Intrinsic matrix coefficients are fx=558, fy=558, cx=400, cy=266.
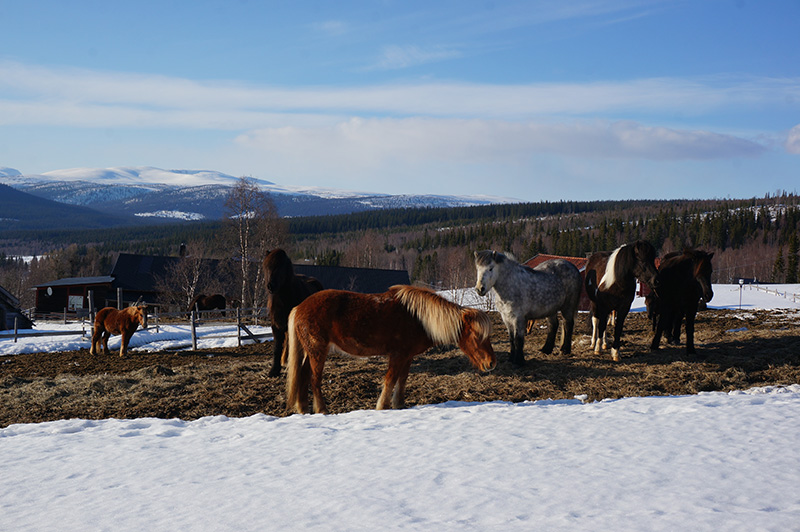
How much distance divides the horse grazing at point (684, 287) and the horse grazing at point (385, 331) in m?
4.09

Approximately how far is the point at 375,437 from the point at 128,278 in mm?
46657

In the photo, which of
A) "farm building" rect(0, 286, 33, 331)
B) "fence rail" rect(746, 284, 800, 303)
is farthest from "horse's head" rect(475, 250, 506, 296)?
"fence rail" rect(746, 284, 800, 303)

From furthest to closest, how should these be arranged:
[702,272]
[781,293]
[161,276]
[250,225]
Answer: [161,276] → [781,293] → [250,225] → [702,272]

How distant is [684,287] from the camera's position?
363 inches

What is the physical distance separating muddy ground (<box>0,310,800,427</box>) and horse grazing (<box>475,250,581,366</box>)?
58 centimetres

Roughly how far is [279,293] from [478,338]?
4.29m

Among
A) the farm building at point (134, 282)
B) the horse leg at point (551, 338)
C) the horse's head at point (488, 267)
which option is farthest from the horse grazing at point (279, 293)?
the farm building at point (134, 282)

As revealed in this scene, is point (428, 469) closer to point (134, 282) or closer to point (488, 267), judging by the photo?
point (488, 267)

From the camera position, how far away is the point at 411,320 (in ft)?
21.6

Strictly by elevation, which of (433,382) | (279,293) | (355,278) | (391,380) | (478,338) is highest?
(279,293)

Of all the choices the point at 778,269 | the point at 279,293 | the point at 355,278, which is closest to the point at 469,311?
the point at 279,293

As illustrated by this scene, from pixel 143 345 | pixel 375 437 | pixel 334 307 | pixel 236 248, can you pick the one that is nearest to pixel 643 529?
pixel 375 437

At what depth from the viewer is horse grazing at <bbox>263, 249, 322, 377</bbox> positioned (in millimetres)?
9195

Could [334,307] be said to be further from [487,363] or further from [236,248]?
[236,248]
